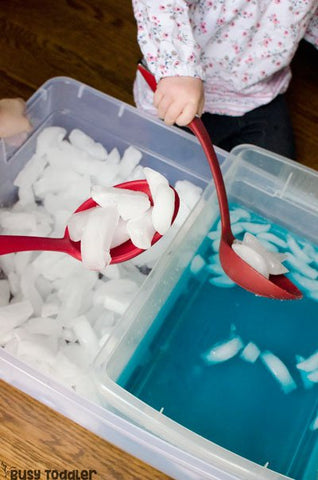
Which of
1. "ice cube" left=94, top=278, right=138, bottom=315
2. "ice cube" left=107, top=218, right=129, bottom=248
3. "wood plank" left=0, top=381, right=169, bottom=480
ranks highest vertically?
"ice cube" left=107, top=218, right=129, bottom=248

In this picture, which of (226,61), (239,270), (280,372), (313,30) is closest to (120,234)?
(239,270)

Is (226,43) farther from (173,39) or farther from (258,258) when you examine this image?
(258,258)

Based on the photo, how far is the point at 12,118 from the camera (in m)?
0.85

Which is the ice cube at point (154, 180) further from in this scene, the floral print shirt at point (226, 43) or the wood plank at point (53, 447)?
the wood plank at point (53, 447)

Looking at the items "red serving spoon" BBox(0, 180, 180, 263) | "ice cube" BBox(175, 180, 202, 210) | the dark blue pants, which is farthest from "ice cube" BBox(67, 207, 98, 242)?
the dark blue pants

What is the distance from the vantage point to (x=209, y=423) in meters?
0.71

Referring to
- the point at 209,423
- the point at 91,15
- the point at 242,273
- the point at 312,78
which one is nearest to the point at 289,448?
the point at 209,423

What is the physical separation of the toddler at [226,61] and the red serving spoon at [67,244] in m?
0.11

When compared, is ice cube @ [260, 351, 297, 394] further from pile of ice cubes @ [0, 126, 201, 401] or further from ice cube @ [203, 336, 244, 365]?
A: pile of ice cubes @ [0, 126, 201, 401]

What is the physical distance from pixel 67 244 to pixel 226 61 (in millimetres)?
405

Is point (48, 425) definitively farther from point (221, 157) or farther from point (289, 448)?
point (221, 157)

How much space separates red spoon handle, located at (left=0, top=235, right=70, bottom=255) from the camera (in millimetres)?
643

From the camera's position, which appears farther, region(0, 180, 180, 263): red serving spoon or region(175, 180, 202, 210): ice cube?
region(175, 180, 202, 210): ice cube

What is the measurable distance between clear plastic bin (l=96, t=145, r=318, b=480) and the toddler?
111 mm
